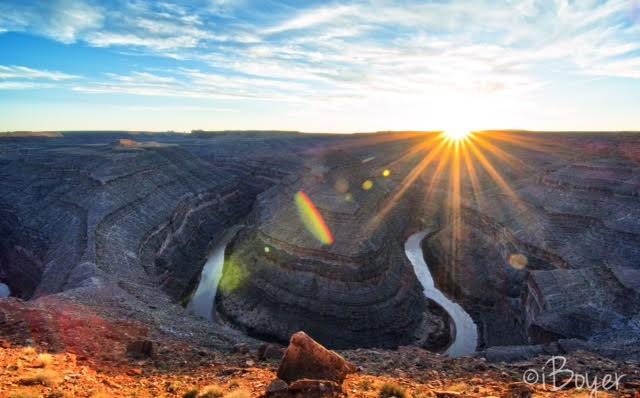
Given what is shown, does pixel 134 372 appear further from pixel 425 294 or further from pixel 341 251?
pixel 425 294

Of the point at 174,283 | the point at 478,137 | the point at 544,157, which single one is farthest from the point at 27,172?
the point at 478,137

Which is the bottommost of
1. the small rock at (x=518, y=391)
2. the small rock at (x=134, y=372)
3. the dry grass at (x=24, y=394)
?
the small rock at (x=134, y=372)

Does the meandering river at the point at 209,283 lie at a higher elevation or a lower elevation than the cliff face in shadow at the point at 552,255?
lower

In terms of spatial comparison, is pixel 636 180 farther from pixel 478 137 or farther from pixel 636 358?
pixel 478 137

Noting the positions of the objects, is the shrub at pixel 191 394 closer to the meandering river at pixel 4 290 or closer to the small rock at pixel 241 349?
the small rock at pixel 241 349

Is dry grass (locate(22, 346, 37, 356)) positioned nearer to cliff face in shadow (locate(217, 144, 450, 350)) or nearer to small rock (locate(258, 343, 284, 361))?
small rock (locate(258, 343, 284, 361))

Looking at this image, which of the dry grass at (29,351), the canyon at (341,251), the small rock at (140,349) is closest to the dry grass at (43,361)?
the dry grass at (29,351)
